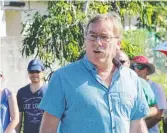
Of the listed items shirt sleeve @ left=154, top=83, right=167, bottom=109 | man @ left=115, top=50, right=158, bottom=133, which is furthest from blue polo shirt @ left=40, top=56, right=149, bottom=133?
shirt sleeve @ left=154, top=83, right=167, bottom=109

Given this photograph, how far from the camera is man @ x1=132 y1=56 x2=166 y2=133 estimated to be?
642cm

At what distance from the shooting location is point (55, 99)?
13.0 feet

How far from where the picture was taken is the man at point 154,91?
642cm

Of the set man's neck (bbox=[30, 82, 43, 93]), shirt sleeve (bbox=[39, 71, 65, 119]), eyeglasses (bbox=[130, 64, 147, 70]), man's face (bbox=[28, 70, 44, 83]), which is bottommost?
man's neck (bbox=[30, 82, 43, 93])

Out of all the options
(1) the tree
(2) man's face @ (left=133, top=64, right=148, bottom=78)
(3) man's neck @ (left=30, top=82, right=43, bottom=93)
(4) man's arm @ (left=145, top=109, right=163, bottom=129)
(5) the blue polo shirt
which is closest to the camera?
(5) the blue polo shirt

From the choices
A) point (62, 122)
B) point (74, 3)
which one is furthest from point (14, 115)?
point (74, 3)

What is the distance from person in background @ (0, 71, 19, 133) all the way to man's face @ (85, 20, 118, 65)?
3.09 m

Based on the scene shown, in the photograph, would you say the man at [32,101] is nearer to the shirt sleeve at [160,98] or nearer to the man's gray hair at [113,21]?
the shirt sleeve at [160,98]

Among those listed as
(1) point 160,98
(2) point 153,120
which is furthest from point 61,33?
(2) point 153,120

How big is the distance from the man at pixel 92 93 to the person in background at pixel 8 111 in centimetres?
296

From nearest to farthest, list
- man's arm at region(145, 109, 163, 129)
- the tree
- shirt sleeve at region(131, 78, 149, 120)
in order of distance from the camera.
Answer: shirt sleeve at region(131, 78, 149, 120)
man's arm at region(145, 109, 163, 129)
the tree

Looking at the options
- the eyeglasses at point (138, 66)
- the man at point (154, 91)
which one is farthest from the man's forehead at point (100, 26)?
the eyeglasses at point (138, 66)

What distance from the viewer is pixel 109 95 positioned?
13.1 ft

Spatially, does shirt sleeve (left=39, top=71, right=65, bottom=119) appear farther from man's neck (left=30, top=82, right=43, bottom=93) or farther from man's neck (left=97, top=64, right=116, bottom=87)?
man's neck (left=30, top=82, right=43, bottom=93)
